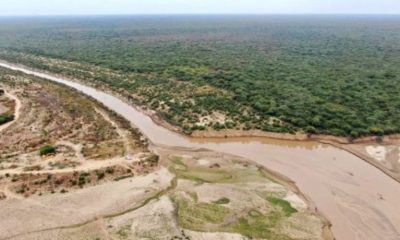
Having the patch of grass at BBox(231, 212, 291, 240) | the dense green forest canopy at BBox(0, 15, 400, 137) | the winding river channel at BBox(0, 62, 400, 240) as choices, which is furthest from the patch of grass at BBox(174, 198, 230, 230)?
the dense green forest canopy at BBox(0, 15, 400, 137)

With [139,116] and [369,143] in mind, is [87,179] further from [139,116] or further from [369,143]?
[369,143]

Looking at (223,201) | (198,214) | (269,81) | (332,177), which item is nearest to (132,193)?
(198,214)

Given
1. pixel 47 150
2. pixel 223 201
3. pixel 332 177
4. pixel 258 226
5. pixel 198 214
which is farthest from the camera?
pixel 47 150

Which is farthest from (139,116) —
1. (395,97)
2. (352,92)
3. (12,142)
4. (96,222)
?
(395,97)

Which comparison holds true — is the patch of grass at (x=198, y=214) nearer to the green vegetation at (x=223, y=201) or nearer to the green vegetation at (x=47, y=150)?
the green vegetation at (x=223, y=201)

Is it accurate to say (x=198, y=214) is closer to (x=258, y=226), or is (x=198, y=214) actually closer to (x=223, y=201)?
(x=223, y=201)

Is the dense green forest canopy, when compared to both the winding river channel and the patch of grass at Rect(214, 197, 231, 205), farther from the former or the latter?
the patch of grass at Rect(214, 197, 231, 205)

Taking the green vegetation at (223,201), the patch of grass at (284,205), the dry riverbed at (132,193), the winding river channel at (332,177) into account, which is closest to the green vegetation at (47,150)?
the dry riverbed at (132,193)
